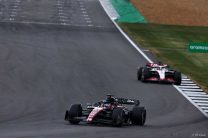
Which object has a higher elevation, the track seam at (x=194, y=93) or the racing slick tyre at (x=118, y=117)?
the track seam at (x=194, y=93)

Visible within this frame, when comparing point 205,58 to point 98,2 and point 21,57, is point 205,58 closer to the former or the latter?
point 21,57

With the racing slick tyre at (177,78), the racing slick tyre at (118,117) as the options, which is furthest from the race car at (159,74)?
the racing slick tyre at (118,117)

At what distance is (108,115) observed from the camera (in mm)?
25188

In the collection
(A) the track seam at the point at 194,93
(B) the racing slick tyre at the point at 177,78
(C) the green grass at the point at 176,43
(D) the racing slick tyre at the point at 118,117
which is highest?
(C) the green grass at the point at 176,43

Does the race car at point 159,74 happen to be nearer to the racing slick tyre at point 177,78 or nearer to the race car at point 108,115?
the racing slick tyre at point 177,78

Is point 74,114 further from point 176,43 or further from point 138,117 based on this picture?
point 176,43

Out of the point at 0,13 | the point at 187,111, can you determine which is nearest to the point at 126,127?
the point at 187,111

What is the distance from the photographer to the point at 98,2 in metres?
76.9

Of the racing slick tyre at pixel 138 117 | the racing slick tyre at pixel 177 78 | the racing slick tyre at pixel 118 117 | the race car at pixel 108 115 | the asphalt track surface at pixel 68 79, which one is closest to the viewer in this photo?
the asphalt track surface at pixel 68 79

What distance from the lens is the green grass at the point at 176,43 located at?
43.7 meters

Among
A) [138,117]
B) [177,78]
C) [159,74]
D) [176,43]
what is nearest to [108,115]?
[138,117]

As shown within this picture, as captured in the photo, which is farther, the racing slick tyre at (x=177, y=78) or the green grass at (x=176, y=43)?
the green grass at (x=176, y=43)

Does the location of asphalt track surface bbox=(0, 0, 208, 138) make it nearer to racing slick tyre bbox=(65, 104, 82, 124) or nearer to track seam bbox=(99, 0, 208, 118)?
racing slick tyre bbox=(65, 104, 82, 124)

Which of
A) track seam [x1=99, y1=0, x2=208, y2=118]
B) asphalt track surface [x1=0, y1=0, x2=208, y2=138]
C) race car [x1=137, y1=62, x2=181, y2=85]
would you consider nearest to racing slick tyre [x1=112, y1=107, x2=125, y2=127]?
asphalt track surface [x1=0, y1=0, x2=208, y2=138]
